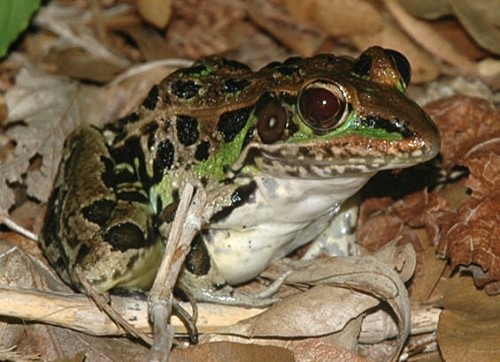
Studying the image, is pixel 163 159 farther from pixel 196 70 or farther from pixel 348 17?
pixel 348 17

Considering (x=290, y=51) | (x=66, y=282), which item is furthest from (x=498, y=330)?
(x=290, y=51)

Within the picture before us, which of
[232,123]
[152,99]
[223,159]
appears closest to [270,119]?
[232,123]

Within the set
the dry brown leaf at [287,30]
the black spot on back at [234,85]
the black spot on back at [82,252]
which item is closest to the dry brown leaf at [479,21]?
the dry brown leaf at [287,30]

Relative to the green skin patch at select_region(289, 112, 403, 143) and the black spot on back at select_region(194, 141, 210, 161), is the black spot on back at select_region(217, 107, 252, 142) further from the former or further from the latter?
the green skin patch at select_region(289, 112, 403, 143)

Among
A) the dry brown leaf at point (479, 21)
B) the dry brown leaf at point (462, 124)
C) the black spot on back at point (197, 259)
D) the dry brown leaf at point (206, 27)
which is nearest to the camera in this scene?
the black spot on back at point (197, 259)

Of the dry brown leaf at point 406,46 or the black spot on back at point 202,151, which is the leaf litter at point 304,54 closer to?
the dry brown leaf at point 406,46
